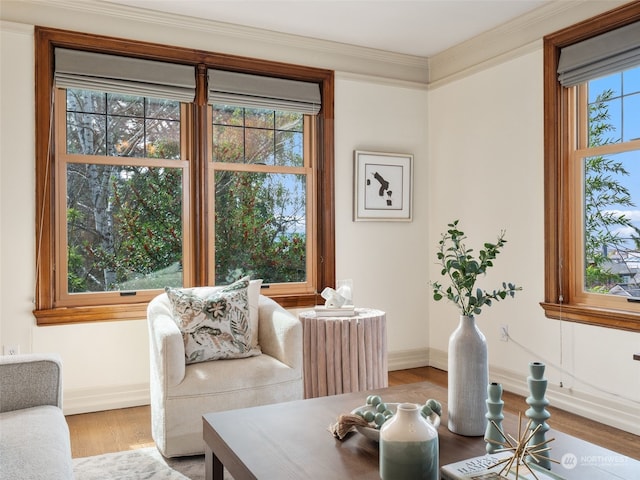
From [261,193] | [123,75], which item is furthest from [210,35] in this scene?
[261,193]

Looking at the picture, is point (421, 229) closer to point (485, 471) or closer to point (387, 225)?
point (387, 225)

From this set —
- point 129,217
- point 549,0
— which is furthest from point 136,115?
point 549,0

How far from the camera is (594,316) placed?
321 centimetres

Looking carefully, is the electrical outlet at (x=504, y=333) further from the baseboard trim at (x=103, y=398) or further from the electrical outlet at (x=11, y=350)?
the electrical outlet at (x=11, y=350)

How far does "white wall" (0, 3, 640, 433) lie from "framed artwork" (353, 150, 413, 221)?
7 centimetres

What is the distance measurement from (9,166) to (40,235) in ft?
1.45

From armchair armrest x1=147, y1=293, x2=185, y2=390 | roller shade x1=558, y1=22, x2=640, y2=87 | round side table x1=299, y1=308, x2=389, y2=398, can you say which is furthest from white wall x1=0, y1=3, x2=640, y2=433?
round side table x1=299, y1=308, x2=389, y2=398

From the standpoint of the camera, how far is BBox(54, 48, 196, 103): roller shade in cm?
338

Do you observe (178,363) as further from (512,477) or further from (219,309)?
(512,477)

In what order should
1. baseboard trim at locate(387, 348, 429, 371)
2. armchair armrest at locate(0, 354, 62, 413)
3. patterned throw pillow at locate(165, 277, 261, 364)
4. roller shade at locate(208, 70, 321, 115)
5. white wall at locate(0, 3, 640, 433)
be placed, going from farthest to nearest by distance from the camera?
baseboard trim at locate(387, 348, 429, 371)
roller shade at locate(208, 70, 321, 115)
white wall at locate(0, 3, 640, 433)
patterned throw pillow at locate(165, 277, 261, 364)
armchair armrest at locate(0, 354, 62, 413)

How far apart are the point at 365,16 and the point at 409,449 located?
313 cm

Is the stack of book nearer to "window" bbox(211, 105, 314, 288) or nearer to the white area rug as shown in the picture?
the white area rug

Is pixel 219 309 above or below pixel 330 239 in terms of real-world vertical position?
below

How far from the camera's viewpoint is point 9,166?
3234 mm
